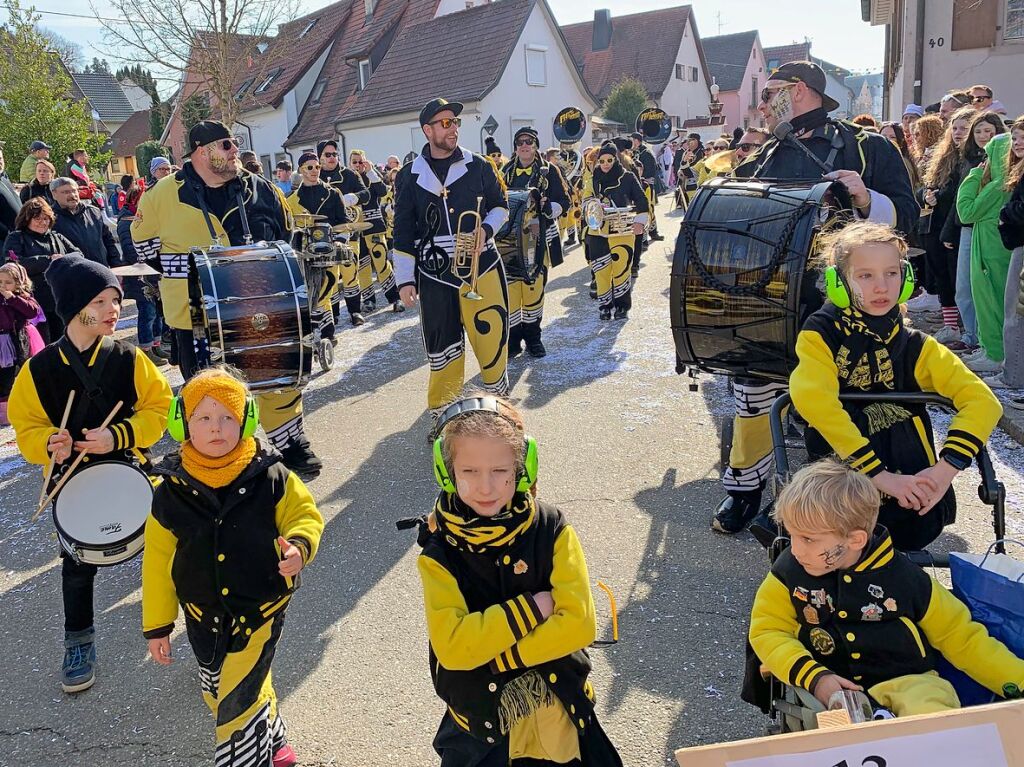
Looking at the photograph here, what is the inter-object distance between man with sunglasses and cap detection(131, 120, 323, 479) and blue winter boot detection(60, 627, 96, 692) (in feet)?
6.15

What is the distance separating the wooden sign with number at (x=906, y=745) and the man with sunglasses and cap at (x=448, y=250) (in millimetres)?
4045

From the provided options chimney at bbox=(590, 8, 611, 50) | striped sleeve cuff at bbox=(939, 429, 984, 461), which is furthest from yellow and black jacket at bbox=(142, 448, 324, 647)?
chimney at bbox=(590, 8, 611, 50)

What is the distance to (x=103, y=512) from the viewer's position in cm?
317

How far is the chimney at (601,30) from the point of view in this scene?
42.6m

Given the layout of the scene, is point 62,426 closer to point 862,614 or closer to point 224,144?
point 224,144

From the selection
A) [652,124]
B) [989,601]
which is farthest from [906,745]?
[652,124]

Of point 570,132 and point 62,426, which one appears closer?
point 62,426

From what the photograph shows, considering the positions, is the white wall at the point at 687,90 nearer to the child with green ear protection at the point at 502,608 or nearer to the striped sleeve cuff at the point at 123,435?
the striped sleeve cuff at the point at 123,435

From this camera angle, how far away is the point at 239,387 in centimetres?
254

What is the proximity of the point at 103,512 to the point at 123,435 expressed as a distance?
0.97 ft

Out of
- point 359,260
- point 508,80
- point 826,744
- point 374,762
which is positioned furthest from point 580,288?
point 508,80

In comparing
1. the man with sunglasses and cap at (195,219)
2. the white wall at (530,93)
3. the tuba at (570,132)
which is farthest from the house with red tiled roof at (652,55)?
the man with sunglasses and cap at (195,219)

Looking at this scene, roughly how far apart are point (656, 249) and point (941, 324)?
7.51 m

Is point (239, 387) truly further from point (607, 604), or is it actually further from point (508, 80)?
point (508, 80)
